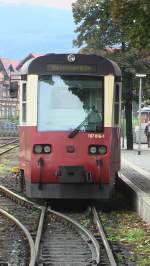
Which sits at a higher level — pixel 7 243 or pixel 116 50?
pixel 116 50

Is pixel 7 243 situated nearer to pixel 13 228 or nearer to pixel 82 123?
pixel 13 228

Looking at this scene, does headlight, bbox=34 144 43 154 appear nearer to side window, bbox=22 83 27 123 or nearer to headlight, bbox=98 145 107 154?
side window, bbox=22 83 27 123

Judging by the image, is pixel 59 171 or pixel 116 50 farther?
pixel 116 50

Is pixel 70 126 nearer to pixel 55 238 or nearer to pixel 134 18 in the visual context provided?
pixel 134 18

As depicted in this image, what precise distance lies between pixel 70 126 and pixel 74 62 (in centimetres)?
131

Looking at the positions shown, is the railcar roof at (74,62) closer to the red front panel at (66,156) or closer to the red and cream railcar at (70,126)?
the red and cream railcar at (70,126)

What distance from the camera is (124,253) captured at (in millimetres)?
9438

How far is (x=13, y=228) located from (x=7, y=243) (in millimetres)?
1391

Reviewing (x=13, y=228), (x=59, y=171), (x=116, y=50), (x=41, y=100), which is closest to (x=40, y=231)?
Answer: (x=13, y=228)

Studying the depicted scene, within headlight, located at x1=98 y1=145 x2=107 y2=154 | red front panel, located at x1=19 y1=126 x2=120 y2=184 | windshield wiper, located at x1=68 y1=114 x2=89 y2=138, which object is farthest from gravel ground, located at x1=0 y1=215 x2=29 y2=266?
headlight, located at x1=98 y1=145 x2=107 y2=154

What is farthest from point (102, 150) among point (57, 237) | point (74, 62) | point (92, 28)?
point (92, 28)

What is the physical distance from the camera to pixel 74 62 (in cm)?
1391

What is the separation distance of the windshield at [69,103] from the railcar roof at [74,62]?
0.59 ft

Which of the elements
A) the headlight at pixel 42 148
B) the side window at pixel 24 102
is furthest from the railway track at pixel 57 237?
the side window at pixel 24 102
